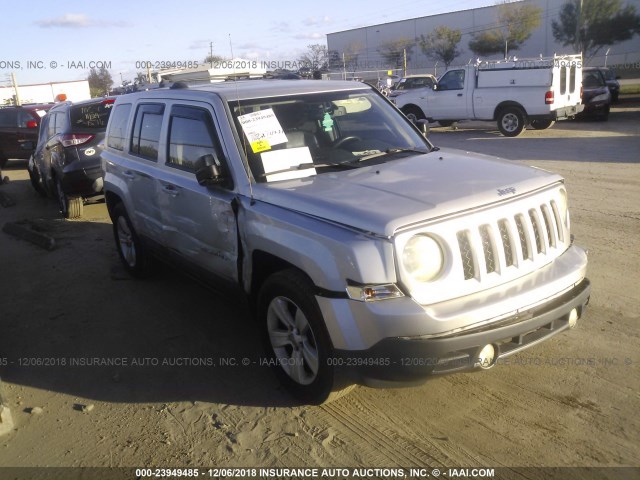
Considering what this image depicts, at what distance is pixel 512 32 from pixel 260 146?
60596 mm

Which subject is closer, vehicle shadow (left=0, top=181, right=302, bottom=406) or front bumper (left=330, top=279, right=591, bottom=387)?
front bumper (left=330, top=279, right=591, bottom=387)

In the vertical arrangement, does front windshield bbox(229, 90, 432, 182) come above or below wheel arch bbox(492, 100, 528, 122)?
above

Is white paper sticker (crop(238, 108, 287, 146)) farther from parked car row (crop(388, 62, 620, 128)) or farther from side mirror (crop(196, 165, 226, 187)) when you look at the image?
parked car row (crop(388, 62, 620, 128))

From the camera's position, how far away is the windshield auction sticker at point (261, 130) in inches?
166

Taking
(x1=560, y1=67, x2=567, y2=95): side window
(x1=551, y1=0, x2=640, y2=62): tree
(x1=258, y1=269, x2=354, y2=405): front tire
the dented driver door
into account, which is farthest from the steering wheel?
(x1=551, y1=0, x2=640, y2=62): tree

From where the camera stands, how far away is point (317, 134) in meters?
4.49

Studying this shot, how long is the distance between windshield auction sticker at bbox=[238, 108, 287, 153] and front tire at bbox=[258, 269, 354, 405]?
1.02 metres

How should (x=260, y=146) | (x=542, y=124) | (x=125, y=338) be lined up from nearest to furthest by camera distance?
(x=260, y=146), (x=125, y=338), (x=542, y=124)

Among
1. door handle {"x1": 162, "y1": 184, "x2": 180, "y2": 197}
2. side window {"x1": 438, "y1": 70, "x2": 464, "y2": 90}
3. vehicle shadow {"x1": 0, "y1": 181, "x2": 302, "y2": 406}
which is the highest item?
side window {"x1": 438, "y1": 70, "x2": 464, "y2": 90}

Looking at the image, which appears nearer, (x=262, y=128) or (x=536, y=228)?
(x=536, y=228)

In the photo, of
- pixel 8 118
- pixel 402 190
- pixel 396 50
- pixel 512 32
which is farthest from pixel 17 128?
pixel 396 50

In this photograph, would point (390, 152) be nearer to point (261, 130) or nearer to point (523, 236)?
point (261, 130)

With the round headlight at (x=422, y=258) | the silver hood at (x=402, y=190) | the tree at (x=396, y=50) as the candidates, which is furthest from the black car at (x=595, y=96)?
the tree at (x=396, y=50)

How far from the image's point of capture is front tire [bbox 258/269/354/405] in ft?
11.2
